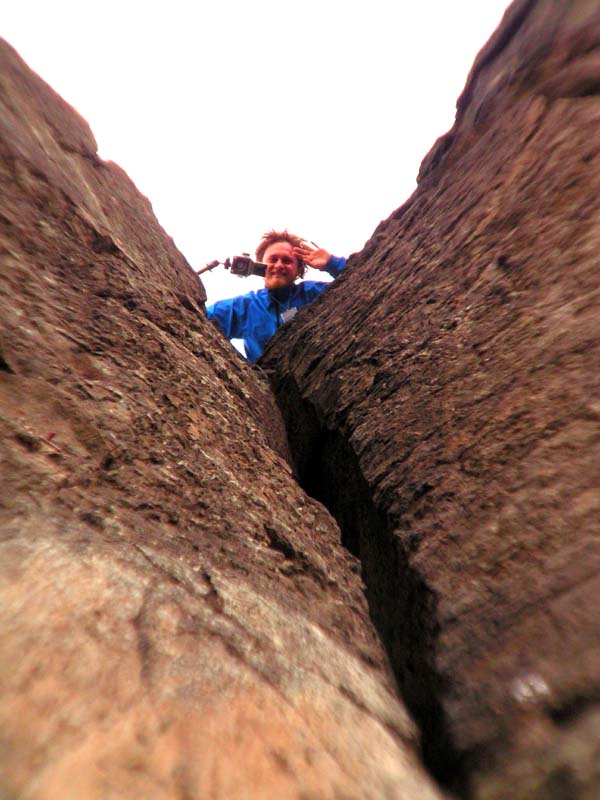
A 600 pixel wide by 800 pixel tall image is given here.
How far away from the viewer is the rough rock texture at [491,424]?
53.8 inches

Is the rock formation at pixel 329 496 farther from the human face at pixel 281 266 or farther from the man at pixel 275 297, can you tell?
the human face at pixel 281 266

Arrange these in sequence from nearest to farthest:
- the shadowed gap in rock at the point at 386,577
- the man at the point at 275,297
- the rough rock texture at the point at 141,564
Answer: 1. the rough rock texture at the point at 141,564
2. the shadowed gap in rock at the point at 386,577
3. the man at the point at 275,297

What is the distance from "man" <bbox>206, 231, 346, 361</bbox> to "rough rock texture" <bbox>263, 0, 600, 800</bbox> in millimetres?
2247

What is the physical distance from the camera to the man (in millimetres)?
→ 5839

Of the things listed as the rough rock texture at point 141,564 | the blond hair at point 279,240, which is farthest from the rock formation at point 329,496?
the blond hair at point 279,240

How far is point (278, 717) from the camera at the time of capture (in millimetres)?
1229

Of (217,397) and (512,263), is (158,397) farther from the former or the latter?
(512,263)

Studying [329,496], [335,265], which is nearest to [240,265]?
[335,265]

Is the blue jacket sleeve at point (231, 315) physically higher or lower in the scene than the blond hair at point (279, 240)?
lower

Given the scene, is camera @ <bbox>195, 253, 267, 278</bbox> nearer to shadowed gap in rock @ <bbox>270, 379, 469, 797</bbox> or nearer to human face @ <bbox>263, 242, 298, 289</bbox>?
human face @ <bbox>263, 242, 298, 289</bbox>

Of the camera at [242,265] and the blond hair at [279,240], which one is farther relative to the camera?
the blond hair at [279,240]

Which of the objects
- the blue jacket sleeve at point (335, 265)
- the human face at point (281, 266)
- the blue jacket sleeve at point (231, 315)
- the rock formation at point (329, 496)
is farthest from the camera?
the blue jacket sleeve at point (231, 315)

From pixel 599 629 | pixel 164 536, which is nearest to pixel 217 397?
pixel 164 536

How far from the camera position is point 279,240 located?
645 centimetres
